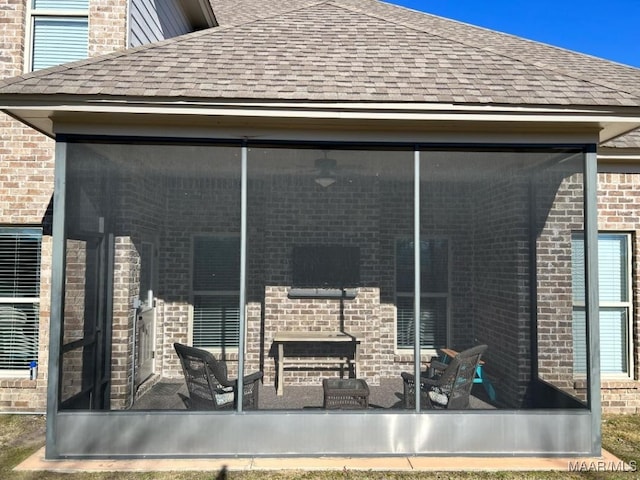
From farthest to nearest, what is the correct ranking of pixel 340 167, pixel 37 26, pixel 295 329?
pixel 295 329 → pixel 37 26 → pixel 340 167

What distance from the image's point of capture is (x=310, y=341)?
Answer: 20.5 feet

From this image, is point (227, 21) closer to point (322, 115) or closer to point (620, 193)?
point (322, 115)

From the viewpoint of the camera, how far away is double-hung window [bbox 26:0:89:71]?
5441 millimetres

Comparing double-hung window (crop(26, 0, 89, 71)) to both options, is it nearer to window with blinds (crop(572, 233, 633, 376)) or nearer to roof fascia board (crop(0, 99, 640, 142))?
roof fascia board (crop(0, 99, 640, 142))

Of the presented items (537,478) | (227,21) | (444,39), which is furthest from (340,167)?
(227,21)

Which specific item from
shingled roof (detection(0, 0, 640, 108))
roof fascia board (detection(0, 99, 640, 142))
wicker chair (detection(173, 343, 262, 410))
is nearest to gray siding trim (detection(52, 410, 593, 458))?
wicker chair (detection(173, 343, 262, 410))

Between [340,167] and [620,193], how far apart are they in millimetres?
3532

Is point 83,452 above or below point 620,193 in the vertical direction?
below

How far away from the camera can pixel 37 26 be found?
215 inches

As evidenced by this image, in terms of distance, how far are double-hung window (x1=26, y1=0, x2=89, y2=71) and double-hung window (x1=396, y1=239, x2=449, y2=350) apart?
476 centimetres

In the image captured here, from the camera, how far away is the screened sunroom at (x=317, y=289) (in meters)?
4.07

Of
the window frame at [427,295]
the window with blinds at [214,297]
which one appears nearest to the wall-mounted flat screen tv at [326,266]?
the window frame at [427,295]

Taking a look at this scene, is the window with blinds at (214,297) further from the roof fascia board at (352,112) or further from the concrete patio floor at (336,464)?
the roof fascia board at (352,112)

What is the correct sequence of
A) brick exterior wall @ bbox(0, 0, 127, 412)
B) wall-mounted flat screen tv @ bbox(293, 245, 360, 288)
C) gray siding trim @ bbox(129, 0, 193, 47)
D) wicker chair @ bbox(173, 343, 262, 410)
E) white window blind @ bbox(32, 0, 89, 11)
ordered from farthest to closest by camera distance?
wall-mounted flat screen tv @ bbox(293, 245, 360, 288) < gray siding trim @ bbox(129, 0, 193, 47) < white window blind @ bbox(32, 0, 89, 11) < brick exterior wall @ bbox(0, 0, 127, 412) < wicker chair @ bbox(173, 343, 262, 410)
